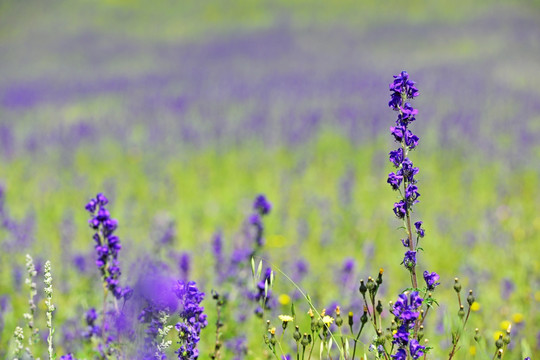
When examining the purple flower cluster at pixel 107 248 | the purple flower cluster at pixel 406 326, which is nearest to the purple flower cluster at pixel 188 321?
the purple flower cluster at pixel 107 248

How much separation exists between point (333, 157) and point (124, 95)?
8.50m

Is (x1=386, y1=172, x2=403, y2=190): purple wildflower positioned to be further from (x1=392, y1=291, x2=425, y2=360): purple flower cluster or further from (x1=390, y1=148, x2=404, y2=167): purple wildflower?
(x1=392, y1=291, x2=425, y2=360): purple flower cluster

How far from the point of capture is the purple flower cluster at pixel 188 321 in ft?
6.20

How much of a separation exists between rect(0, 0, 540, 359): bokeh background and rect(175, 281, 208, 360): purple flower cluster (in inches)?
55.5

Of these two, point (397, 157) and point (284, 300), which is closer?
point (397, 157)

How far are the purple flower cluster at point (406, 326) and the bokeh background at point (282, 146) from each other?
1171 millimetres

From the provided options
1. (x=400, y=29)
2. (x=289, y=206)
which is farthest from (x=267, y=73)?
(x=289, y=206)

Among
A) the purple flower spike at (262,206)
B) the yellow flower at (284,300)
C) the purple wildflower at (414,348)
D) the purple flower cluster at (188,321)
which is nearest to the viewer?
the purple wildflower at (414,348)

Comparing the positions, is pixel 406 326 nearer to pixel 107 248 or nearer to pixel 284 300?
pixel 107 248

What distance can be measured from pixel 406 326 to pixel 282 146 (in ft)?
29.8

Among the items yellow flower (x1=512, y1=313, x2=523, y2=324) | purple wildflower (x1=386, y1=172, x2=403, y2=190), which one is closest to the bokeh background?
yellow flower (x1=512, y1=313, x2=523, y2=324)

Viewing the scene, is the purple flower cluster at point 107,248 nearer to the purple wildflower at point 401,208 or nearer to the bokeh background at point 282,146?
the bokeh background at point 282,146

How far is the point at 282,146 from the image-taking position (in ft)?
35.4

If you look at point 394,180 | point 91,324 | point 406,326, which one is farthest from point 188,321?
point 91,324
